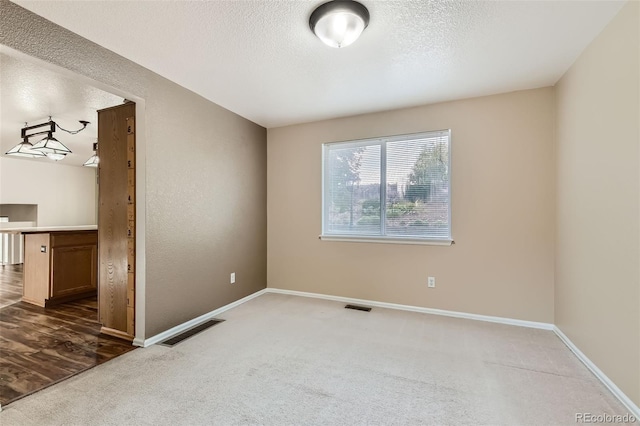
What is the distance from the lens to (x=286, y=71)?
8.57ft

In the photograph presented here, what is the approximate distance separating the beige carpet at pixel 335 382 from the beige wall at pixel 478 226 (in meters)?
0.46

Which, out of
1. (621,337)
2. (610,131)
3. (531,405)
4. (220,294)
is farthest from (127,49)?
(621,337)

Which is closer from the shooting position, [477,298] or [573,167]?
[573,167]

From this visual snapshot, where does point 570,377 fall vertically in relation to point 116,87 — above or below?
below

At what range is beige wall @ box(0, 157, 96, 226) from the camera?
245 inches

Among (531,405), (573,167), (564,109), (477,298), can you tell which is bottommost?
(531,405)

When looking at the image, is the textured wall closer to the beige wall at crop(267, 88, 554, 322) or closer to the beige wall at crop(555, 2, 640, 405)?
the beige wall at crop(267, 88, 554, 322)

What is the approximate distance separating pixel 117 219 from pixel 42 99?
1916 mm

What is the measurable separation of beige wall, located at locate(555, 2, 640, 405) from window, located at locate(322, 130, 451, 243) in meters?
1.12

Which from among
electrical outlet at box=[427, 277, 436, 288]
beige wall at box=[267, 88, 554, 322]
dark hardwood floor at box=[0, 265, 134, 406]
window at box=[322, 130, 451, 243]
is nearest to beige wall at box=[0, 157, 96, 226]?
dark hardwood floor at box=[0, 265, 134, 406]

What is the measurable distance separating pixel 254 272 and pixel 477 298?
9.49 feet

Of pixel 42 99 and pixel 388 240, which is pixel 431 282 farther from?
pixel 42 99

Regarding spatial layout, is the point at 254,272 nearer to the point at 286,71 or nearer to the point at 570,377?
the point at 286,71

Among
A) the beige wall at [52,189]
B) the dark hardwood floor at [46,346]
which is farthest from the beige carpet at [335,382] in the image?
the beige wall at [52,189]
